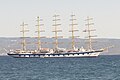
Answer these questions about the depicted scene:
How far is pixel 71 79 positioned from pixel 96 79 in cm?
425

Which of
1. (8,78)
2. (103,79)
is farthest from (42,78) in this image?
(103,79)

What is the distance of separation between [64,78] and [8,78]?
980 centimetres

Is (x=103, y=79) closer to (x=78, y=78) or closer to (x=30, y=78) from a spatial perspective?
(x=78, y=78)

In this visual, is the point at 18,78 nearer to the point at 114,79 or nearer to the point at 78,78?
the point at 78,78

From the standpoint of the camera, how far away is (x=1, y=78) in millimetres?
75438

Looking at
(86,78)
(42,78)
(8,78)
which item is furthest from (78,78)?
(8,78)

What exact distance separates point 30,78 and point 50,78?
3457 millimetres

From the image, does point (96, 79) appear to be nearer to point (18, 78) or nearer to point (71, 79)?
point (71, 79)

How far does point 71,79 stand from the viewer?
73.1 metres

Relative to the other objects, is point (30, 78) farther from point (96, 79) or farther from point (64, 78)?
point (96, 79)

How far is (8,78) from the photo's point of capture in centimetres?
7550

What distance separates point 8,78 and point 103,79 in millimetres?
16609

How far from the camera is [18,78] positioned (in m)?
75.4

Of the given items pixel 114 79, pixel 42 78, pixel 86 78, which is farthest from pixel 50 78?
pixel 114 79
